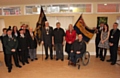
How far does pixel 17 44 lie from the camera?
3.97m

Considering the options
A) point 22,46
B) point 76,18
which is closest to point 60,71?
point 22,46

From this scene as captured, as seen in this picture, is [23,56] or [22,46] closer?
[22,46]

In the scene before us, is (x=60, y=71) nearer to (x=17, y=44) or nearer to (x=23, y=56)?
(x=23, y=56)

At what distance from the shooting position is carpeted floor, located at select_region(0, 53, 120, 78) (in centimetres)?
350

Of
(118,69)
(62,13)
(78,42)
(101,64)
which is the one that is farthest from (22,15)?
(118,69)

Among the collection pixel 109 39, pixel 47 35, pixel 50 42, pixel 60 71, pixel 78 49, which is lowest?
pixel 60 71

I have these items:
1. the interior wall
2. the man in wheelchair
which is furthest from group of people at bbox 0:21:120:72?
the interior wall

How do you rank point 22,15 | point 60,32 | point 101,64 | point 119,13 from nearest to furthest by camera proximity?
point 101,64 < point 60,32 < point 119,13 < point 22,15

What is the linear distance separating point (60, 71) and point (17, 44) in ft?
5.25

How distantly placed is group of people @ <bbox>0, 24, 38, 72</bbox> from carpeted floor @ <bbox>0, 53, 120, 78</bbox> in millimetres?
310

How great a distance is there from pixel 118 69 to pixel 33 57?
120 inches

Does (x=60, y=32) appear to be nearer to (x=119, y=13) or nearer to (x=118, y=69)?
(x=118, y=69)

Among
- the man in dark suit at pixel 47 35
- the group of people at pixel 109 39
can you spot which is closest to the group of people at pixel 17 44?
the man in dark suit at pixel 47 35

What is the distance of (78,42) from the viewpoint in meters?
4.05
